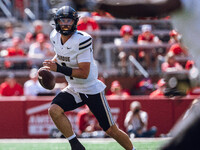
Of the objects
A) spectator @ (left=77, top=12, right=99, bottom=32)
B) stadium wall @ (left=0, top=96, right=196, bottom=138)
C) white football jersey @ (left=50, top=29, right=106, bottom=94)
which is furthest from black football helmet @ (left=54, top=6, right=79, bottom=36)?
spectator @ (left=77, top=12, right=99, bottom=32)

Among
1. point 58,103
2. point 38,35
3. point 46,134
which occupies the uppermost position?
point 58,103

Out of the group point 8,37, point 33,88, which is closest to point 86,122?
point 33,88

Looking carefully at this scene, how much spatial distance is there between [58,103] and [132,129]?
437 centimetres

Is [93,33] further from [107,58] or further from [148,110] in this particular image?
[148,110]

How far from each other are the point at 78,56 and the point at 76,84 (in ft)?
1.15

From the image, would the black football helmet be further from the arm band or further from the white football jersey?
the arm band

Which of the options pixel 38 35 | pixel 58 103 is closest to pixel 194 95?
pixel 38 35

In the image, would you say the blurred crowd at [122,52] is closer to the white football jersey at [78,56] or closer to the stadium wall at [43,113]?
the stadium wall at [43,113]

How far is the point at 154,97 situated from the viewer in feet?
35.6

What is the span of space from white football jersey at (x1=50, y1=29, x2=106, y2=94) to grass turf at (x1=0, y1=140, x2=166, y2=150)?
1898mm

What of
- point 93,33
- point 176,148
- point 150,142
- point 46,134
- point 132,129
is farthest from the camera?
point 93,33

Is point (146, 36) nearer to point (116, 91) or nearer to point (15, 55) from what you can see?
point (116, 91)

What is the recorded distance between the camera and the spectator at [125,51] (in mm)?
12117

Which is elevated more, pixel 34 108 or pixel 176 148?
pixel 176 148
